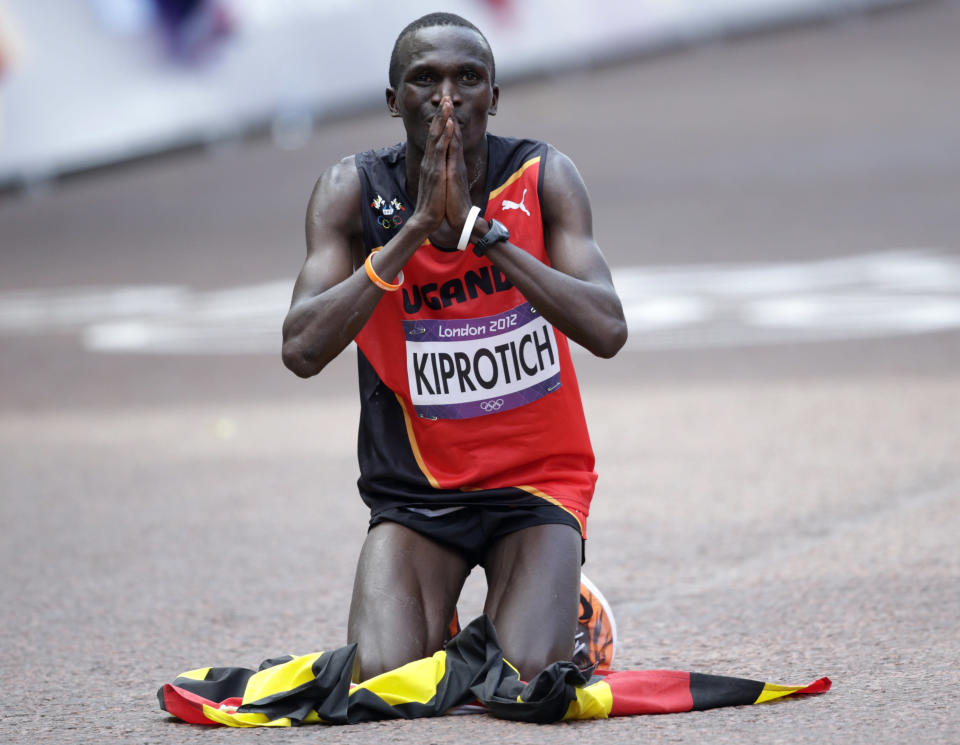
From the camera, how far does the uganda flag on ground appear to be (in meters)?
4.23

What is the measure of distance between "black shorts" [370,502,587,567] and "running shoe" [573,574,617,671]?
17 cm

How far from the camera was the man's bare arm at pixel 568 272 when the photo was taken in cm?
441

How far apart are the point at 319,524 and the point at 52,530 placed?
121cm

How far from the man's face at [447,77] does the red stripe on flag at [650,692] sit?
5.07ft

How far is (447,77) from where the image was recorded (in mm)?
4500

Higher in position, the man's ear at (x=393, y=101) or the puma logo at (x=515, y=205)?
the man's ear at (x=393, y=101)

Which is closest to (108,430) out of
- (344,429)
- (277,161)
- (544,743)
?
(344,429)

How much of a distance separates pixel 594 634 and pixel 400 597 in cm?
60

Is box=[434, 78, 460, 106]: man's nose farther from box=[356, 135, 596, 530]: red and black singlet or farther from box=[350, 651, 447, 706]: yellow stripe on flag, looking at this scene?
box=[350, 651, 447, 706]: yellow stripe on flag

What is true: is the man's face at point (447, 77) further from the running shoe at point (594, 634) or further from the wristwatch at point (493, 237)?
the running shoe at point (594, 634)

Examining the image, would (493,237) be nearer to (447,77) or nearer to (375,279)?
(375,279)

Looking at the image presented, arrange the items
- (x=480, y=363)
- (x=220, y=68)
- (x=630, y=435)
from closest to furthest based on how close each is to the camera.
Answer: (x=480, y=363), (x=630, y=435), (x=220, y=68)

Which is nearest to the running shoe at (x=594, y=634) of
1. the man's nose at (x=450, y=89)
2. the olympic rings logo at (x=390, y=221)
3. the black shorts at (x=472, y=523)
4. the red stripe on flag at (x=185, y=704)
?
the black shorts at (x=472, y=523)

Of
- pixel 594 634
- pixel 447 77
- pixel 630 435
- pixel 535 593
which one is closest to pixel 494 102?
pixel 447 77
